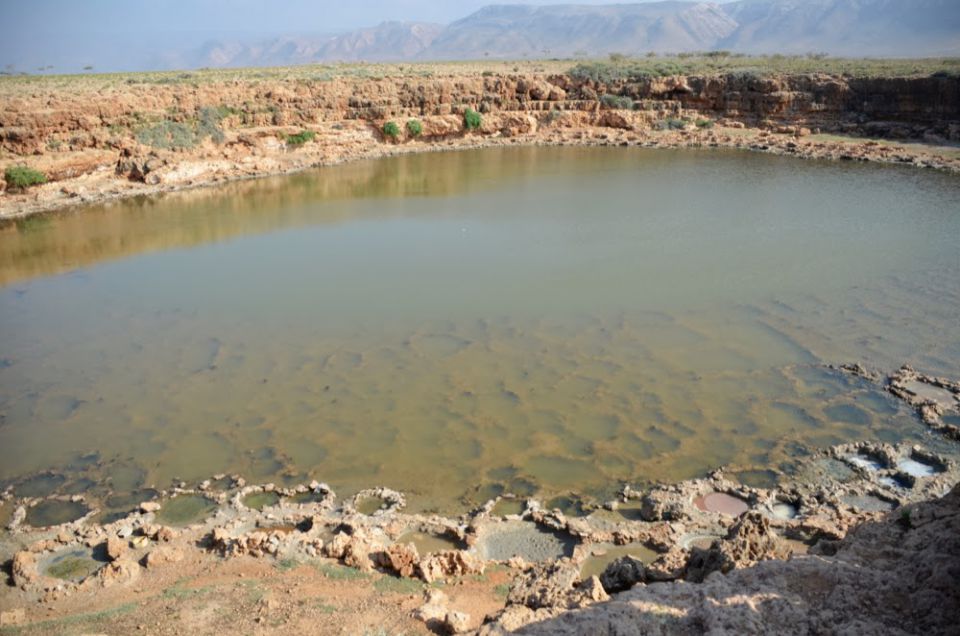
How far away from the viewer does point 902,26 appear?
13800cm

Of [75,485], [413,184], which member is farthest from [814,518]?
[413,184]

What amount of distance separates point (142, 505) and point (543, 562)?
18.8 feet

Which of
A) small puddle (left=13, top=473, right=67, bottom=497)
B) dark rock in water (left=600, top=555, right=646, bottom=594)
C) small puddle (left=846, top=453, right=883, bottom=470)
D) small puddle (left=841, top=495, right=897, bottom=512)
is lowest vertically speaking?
small puddle (left=13, top=473, right=67, bottom=497)

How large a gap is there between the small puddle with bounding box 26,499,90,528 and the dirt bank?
20.3 m

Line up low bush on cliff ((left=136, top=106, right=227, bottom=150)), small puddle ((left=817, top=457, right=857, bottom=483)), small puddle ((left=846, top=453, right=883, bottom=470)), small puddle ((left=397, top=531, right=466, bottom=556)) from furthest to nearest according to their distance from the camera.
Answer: low bush on cliff ((left=136, top=106, right=227, bottom=150)) → small puddle ((left=846, top=453, right=883, bottom=470)) → small puddle ((left=817, top=457, right=857, bottom=483)) → small puddle ((left=397, top=531, right=466, bottom=556))

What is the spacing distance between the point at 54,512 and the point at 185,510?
1904 millimetres

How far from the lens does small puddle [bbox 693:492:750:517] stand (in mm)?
9172

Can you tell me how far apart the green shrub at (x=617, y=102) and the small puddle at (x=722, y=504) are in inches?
1376

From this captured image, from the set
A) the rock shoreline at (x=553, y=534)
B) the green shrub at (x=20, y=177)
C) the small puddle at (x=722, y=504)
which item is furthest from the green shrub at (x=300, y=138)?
the small puddle at (x=722, y=504)

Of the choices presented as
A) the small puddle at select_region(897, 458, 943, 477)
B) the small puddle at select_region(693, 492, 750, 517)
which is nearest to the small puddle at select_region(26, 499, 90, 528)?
the small puddle at select_region(693, 492, 750, 517)

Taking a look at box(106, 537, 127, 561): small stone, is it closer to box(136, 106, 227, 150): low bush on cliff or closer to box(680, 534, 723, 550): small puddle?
box(680, 534, 723, 550): small puddle

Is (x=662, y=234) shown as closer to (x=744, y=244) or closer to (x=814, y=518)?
(x=744, y=244)

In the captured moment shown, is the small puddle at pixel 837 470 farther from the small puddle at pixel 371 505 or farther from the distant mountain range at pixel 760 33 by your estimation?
the distant mountain range at pixel 760 33

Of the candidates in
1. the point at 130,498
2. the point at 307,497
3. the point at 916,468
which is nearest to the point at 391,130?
the point at 130,498
